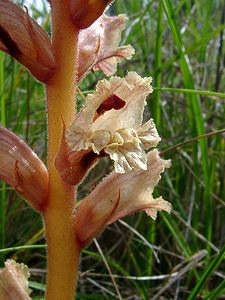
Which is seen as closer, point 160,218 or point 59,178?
point 59,178

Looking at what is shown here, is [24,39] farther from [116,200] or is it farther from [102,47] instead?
[116,200]

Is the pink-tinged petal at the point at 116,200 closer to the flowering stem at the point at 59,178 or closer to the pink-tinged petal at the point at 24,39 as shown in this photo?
the flowering stem at the point at 59,178

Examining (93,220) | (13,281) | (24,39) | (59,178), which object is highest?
(24,39)

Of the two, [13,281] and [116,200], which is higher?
[116,200]

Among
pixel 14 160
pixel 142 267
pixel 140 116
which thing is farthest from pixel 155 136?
pixel 142 267

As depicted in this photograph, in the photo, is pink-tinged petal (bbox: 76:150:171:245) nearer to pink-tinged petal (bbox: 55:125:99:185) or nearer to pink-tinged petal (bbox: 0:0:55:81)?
pink-tinged petal (bbox: 55:125:99:185)

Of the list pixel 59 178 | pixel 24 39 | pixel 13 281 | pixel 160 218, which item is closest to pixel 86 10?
pixel 24 39

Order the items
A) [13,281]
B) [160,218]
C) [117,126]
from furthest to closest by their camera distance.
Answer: [160,218] → [13,281] → [117,126]
